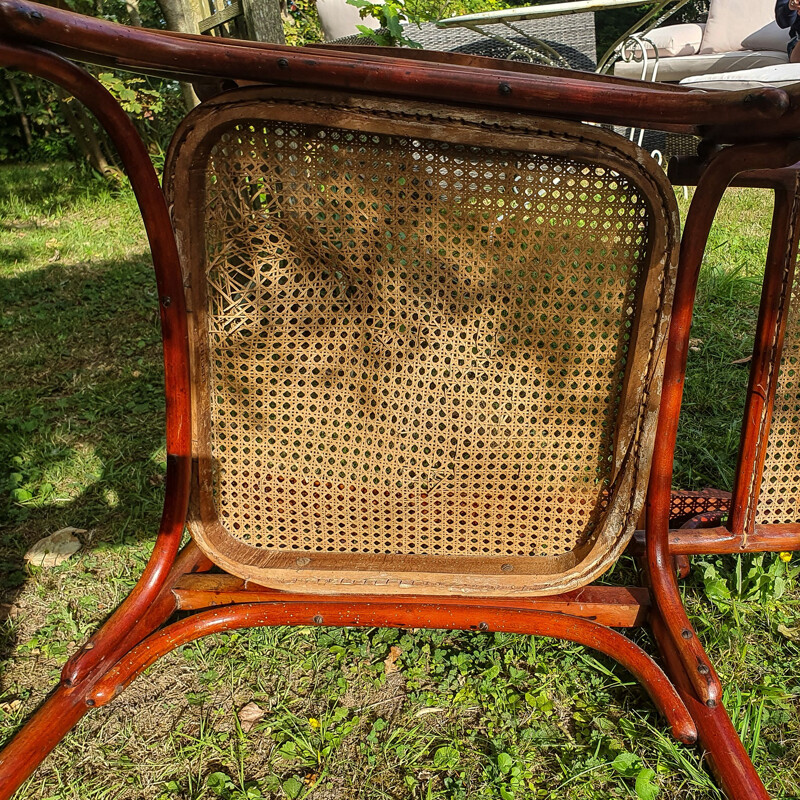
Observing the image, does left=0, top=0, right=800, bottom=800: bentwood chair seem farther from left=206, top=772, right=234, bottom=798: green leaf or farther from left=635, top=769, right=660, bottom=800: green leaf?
left=206, top=772, right=234, bottom=798: green leaf

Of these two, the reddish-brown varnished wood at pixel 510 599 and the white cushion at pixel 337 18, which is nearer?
the reddish-brown varnished wood at pixel 510 599

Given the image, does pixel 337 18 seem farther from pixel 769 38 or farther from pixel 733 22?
pixel 769 38

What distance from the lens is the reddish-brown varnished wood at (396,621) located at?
56.0 inches

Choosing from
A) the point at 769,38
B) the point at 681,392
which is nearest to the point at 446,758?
the point at 681,392

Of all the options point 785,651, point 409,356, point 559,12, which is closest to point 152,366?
point 409,356

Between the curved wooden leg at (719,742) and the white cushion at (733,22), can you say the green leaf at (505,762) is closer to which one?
the curved wooden leg at (719,742)

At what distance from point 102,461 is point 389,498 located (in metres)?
1.40

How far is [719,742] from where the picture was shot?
129cm

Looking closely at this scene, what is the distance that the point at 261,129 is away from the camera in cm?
117

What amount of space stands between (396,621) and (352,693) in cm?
23

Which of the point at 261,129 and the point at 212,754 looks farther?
the point at 212,754


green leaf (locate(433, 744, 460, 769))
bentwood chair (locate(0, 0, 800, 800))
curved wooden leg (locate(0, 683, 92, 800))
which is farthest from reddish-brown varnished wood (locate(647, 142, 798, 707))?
curved wooden leg (locate(0, 683, 92, 800))

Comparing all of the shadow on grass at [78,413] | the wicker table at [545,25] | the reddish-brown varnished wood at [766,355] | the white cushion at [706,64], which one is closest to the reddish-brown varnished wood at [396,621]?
the reddish-brown varnished wood at [766,355]

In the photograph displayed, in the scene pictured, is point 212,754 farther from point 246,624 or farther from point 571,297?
point 571,297
